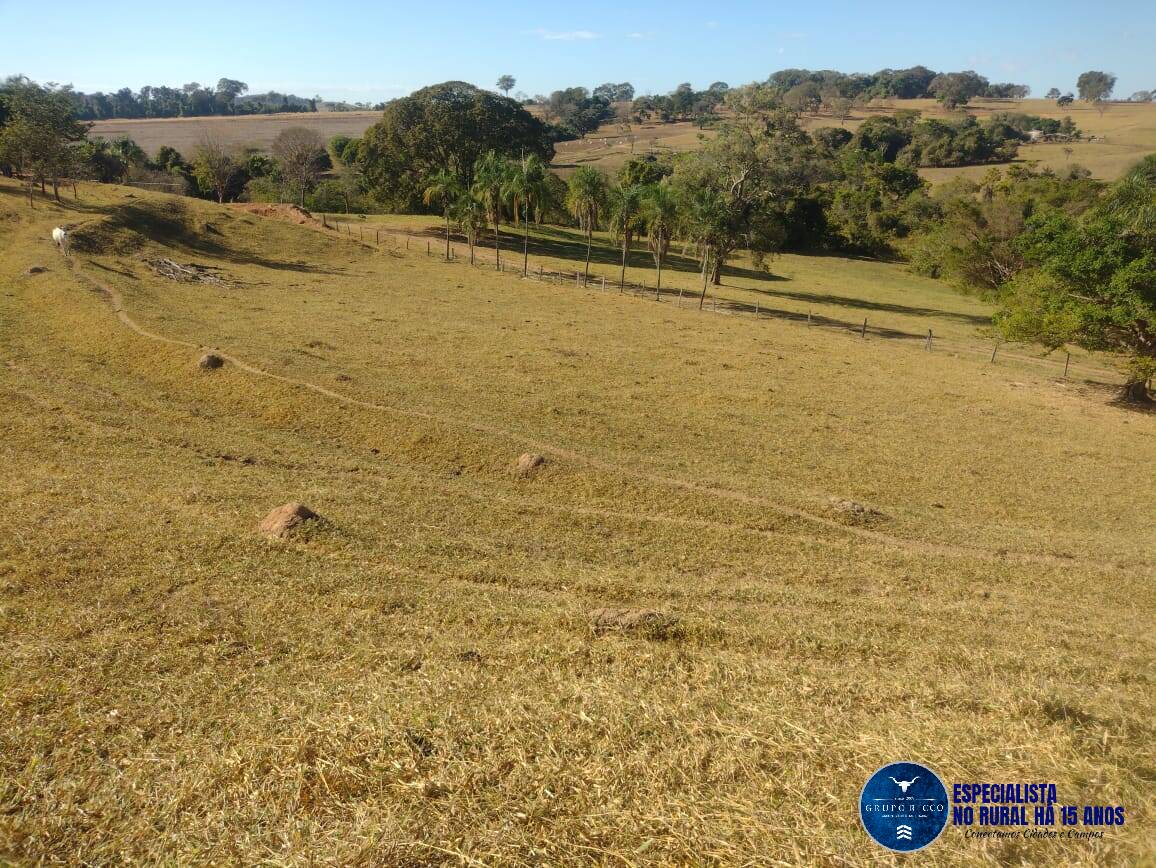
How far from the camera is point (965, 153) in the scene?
98312 millimetres

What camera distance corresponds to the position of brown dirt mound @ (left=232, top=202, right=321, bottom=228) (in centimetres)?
5000

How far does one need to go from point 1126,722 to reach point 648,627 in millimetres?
4786

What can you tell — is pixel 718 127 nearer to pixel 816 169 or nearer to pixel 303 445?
pixel 816 169

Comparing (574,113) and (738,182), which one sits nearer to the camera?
(738,182)

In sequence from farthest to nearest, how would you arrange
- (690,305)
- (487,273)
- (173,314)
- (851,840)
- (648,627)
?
(487,273) → (690,305) → (173,314) → (648,627) → (851,840)

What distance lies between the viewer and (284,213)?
51156mm

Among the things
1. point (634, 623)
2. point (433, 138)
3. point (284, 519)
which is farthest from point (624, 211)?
point (634, 623)

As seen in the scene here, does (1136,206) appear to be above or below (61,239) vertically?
above

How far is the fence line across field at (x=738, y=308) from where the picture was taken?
32.7 m

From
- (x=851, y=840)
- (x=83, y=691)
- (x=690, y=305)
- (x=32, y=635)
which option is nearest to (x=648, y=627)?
(x=851, y=840)

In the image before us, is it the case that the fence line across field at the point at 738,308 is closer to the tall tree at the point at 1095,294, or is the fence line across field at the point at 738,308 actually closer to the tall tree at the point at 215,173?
the tall tree at the point at 1095,294

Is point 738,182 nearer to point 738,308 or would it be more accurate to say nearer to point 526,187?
point 738,308

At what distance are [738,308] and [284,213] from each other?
3403 cm

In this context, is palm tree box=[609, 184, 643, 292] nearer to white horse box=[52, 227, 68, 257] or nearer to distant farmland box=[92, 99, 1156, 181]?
white horse box=[52, 227, 68, 257]
